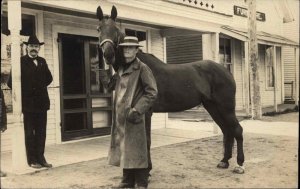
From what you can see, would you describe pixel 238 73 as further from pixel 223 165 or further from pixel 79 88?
pixel 223 165

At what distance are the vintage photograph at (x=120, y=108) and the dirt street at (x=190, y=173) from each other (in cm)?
2

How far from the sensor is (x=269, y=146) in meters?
8.13

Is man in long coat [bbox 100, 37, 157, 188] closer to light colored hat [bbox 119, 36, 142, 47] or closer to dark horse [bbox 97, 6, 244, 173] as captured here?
light colored hat [bbox 119, 36, 142, 47]

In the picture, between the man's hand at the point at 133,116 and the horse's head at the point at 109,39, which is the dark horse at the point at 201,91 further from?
the man's hand at the point at 133,116

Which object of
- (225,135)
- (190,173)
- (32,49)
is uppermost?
(32,49)

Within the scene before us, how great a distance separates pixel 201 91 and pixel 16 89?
110 inches

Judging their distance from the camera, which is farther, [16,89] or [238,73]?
[238,73]

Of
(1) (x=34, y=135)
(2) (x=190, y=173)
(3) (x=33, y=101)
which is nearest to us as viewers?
(2) (x=190, y=173)

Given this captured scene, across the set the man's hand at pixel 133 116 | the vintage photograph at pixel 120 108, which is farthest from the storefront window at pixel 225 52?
the man's hand at pixel 133 116

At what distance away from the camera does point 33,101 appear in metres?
6.30

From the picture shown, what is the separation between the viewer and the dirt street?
524 centimetres

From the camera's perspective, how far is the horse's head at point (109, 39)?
4.59 metres

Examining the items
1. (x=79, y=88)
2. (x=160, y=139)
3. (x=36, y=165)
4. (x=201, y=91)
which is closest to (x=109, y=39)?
(x=201, y=91)

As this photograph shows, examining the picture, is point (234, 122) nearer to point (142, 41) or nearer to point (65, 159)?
point (65, 159)
